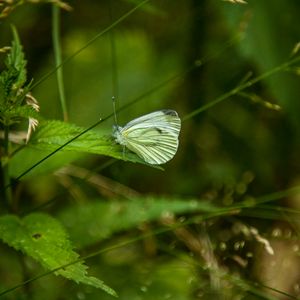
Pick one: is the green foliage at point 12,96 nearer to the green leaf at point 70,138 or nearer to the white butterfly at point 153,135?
the green leaf at point 70,138

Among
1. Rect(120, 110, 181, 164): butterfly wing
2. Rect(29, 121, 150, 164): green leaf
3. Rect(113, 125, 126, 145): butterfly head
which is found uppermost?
Rect(29, 121, 150, 164): green leaf

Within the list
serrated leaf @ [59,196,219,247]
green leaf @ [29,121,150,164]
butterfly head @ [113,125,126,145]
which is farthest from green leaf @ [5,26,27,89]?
serrated leaf @ [59,196,219,247]

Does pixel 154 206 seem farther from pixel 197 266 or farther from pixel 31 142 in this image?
pixel 31 142

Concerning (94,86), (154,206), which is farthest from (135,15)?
(154,206)

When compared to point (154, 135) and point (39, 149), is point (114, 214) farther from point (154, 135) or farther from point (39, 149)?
point (39, 149)

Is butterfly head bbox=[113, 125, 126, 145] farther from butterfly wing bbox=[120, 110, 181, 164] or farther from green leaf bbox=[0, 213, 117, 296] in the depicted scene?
green leaf bbox=[0, 213, 117, 296]

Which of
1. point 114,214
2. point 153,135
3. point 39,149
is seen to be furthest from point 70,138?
point 114,214
